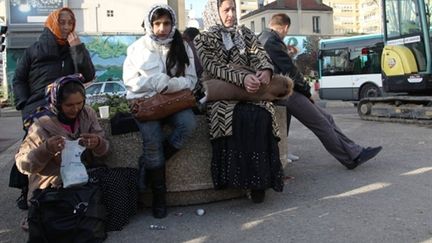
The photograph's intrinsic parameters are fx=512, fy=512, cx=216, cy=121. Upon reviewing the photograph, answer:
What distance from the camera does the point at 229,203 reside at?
4965 mm

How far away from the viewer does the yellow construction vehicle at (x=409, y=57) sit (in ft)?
34.3

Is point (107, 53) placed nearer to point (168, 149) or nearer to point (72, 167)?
point (168, 149)

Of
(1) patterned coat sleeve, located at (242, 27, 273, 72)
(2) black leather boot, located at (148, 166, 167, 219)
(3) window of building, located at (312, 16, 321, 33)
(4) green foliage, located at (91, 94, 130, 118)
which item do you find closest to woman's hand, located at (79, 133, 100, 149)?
(2) black leather boot, located at (148, 166, 167, 219)

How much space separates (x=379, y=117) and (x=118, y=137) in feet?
31.3

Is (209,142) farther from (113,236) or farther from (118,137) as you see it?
(113,236)

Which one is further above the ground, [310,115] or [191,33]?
[191,33]

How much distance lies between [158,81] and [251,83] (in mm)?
807

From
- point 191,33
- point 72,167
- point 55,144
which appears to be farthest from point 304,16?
point 55,144

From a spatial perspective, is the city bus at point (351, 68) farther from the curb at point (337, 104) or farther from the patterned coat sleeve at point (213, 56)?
the patterned coat sleeve at point (213, 56)

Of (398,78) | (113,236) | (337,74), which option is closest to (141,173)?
(113,236)

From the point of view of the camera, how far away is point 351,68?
67.2 ft

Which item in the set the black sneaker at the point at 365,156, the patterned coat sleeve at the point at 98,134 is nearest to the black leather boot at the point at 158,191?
the patterned coat sleeve at the point at 98,134

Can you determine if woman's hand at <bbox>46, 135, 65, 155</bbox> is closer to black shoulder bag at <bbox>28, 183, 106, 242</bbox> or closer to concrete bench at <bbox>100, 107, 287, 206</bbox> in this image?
black shoulder bag at <bbox>28, 183, 106, 242</bbox>

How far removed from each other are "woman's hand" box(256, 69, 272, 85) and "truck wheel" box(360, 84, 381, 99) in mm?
Result: 15503
